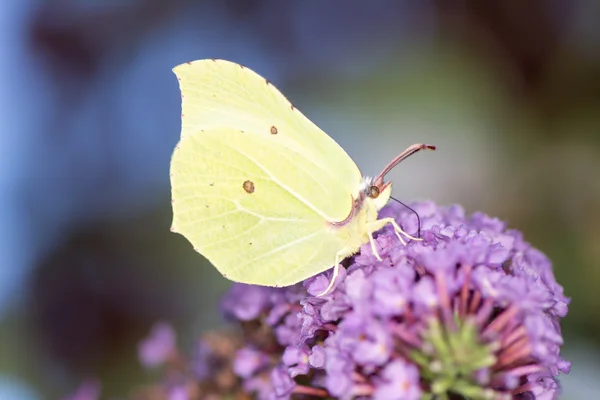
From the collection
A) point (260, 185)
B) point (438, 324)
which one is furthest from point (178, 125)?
point (438, 324)

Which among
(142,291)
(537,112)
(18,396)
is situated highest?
(537,112)

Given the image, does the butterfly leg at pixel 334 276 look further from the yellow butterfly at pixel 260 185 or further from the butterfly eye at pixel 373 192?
the butterfly eye at pixel 373 192

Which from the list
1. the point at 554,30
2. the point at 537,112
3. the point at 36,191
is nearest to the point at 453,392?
the point at 537,112

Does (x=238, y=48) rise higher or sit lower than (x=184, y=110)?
higher

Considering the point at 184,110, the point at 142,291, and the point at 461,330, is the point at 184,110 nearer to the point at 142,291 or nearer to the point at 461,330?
the point at 461,330

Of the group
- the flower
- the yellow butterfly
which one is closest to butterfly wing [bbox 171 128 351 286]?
the yellow butterfly

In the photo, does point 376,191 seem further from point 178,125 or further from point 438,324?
point 178,125
